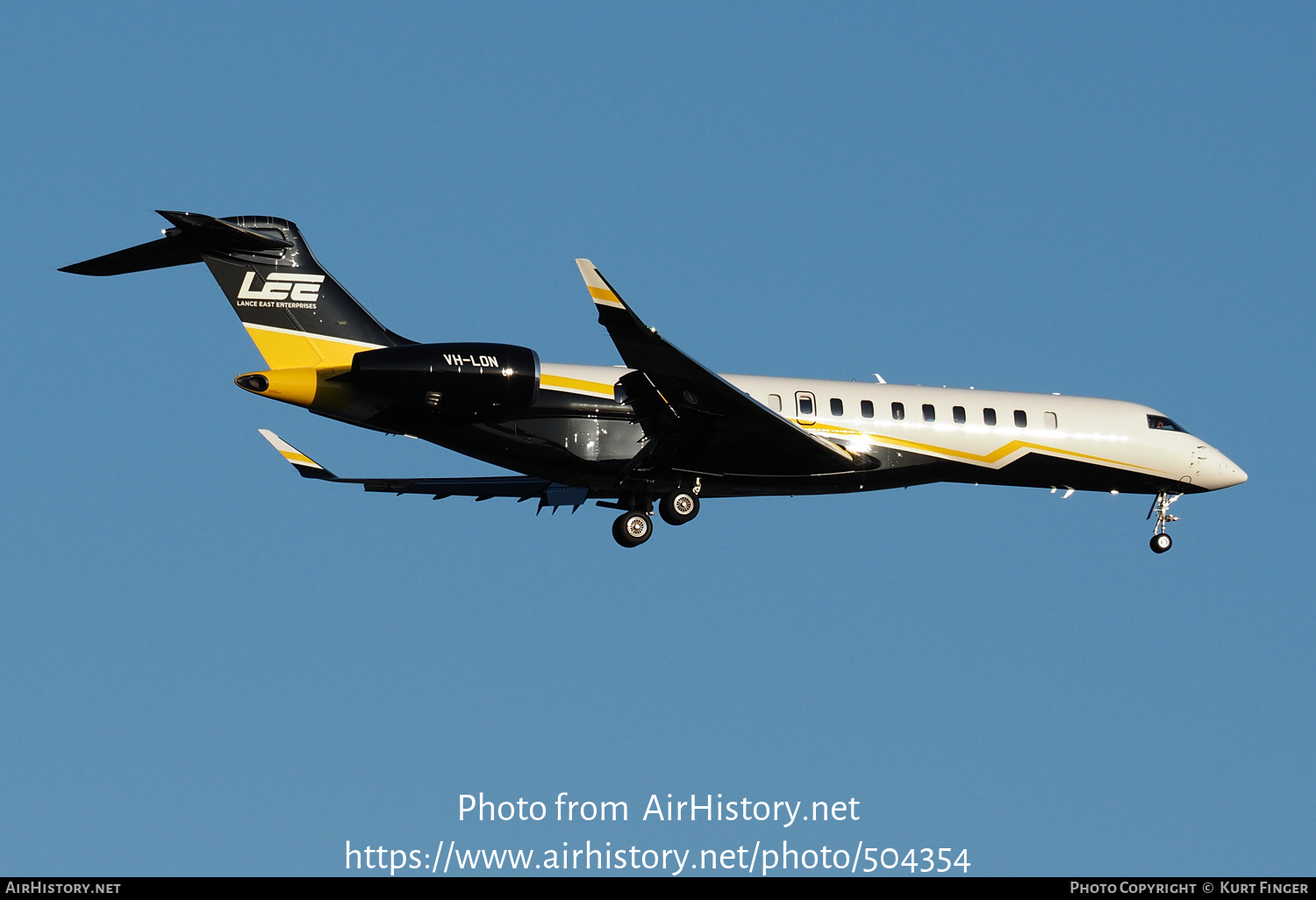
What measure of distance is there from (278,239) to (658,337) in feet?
20.7

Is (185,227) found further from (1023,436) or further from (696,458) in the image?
(1023,436)

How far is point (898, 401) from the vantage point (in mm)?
23812

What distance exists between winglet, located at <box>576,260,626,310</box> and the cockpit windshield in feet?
36.7

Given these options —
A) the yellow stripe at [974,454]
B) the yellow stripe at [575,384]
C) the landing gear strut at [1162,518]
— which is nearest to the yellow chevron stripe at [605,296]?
the yellow stripe at [575,384]

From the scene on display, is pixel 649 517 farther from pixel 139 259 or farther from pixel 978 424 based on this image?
pixel 139 259

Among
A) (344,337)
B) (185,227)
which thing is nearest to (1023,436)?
(344,337)

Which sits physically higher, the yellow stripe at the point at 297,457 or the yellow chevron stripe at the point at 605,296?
the yellow chevron stripe at the point at 605,296

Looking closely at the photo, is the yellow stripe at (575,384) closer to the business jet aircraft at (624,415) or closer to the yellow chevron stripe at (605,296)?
the business jet aircraft at (624,415)

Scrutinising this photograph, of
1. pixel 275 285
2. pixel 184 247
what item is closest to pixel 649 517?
pixel 275 285

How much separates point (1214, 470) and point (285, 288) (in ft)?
53.2

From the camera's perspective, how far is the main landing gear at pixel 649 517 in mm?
22797

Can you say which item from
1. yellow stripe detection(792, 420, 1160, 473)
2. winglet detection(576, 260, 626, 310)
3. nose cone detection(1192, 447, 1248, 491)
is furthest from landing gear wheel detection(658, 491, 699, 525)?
nose cone detection(1192, 447, 1248, 491)

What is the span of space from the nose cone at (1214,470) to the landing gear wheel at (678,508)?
9.40 meters

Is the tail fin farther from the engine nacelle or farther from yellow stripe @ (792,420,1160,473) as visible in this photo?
yellow stripe @ (792,420,1160,473)
